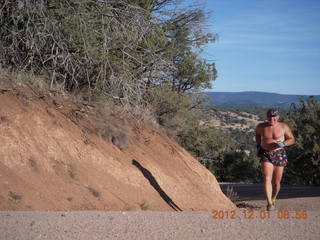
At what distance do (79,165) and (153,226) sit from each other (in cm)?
363

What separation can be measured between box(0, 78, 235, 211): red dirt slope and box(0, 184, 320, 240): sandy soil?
138 cm

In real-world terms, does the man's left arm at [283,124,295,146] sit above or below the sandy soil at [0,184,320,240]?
above

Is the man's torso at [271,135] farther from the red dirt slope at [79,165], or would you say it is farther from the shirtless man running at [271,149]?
the red dirt slope at [79,165]

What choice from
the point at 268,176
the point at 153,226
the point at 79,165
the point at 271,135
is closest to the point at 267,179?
the point at 268,176

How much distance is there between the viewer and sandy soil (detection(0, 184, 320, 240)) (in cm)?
556

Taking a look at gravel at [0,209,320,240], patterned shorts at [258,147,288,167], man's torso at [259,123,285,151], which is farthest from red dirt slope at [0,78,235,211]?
man's torso at [259,123,285,151]

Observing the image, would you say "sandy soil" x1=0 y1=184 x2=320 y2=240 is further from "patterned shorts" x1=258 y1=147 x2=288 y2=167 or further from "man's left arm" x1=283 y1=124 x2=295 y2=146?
"man's left arm" x1=283 y1=124 x2=295 y2=146

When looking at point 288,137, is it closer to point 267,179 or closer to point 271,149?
point 271,149

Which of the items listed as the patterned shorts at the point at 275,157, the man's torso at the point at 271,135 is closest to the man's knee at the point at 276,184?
the patterned shorts at the point at 275,157

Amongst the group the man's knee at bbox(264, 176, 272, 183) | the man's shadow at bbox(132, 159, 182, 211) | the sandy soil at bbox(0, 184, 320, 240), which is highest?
the man's knee at bbox(264, 176, 272, 183)

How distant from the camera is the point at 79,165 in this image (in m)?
9.35

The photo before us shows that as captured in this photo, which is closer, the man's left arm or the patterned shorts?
the patterned shorts

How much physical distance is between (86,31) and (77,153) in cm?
344

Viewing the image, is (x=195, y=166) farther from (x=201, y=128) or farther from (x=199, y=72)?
(x=201, y=128)
